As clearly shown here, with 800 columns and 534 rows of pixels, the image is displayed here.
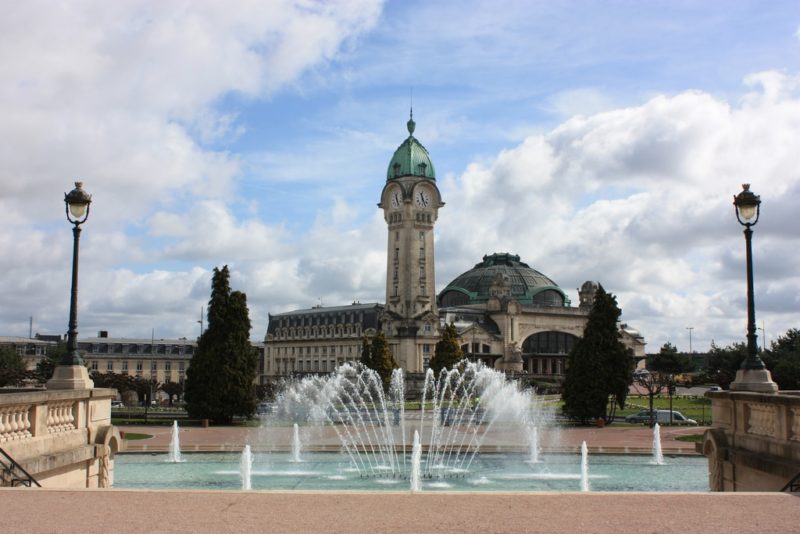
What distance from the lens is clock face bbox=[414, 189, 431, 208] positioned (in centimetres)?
13500

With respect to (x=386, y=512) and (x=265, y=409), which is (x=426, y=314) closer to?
(x=265, y=409)

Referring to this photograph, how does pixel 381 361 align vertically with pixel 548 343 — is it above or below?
below

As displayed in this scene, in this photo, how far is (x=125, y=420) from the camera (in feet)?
197

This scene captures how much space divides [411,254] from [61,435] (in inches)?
4692

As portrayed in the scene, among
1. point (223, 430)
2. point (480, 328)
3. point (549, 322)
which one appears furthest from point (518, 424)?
point (549, 322)

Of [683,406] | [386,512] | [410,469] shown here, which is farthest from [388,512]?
[683,406]

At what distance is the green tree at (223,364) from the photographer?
56531mm

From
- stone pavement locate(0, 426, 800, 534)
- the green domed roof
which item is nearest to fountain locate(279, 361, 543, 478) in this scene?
stone pavement locate(0, 426, 800, 534)

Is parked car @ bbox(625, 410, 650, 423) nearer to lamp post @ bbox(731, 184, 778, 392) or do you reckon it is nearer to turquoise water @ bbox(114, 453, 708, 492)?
turquoise water @ bbox(114, 453, 708, 492)

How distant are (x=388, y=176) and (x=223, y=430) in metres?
90.4

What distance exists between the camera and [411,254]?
134 m

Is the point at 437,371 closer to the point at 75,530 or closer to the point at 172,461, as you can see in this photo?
the point at 172,461

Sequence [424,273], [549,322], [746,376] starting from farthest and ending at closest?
1. [549,322]
2. [424,273]
3. [746,376]

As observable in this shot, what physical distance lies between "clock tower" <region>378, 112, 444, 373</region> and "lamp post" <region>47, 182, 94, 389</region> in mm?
113897
